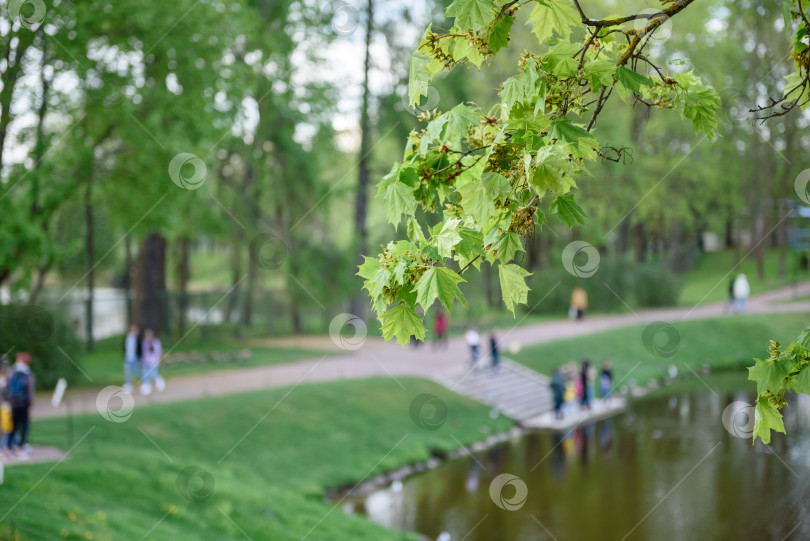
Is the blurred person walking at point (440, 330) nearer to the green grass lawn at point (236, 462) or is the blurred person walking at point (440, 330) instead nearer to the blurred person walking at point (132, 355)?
the green grass lawn at point (236, 462)

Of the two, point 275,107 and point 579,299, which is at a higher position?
point 275,107

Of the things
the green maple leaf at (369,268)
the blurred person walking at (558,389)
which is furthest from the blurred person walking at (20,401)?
the blurred person walking at (558,389)

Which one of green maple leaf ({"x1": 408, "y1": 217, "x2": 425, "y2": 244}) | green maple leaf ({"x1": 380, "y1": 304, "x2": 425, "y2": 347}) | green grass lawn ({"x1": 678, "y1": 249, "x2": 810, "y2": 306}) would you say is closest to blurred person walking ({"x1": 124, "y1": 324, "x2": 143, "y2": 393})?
green maple leaf ({"x1": 408, "y1": 217, "x2": 425, "y2": 244})

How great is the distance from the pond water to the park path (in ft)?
17.0

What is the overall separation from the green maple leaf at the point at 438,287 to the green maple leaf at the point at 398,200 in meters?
0.38

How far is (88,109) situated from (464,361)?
13.3 m

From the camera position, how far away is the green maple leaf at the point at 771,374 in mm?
3580

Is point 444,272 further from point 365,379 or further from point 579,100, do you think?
point 365,379

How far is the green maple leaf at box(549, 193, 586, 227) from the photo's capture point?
3.16 metres

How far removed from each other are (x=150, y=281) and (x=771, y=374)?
23.0 metres

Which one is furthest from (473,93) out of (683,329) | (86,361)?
(86,361)

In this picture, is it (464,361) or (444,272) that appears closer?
(444,272)

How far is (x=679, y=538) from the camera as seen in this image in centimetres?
1153

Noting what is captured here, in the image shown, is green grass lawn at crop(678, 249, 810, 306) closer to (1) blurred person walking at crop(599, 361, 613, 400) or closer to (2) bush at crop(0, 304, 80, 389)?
(1) blurred person walking at crop(599, 361, 613, 400)
